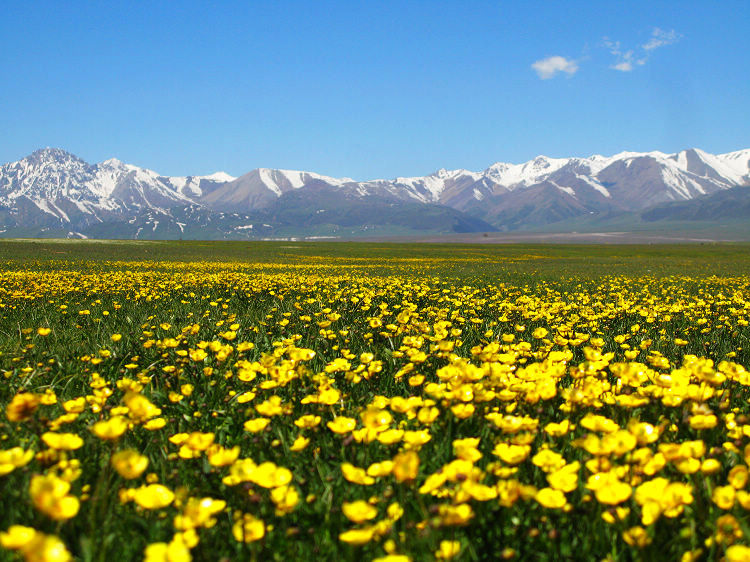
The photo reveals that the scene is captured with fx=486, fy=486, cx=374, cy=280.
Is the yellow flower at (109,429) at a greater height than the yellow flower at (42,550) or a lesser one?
greater

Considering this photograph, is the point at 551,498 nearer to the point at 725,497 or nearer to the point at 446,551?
the point at 446,551

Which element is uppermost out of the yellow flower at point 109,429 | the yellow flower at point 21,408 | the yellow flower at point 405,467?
the yellow flower at point 21,408

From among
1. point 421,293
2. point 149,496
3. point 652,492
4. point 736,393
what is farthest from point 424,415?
point 421,293

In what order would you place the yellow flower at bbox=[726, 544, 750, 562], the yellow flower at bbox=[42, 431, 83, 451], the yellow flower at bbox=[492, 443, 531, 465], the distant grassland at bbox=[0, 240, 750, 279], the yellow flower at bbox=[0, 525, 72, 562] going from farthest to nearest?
the distant grassland at bbox=[0, 240, 750, 279], the yellow flower at bbox=[492, 443, 531, 465], the yellow flower at bbox=[42, 431, 83, 451], the yellow flower at bbox=[726, 544, 750, 562], the yellow flower at bbox=[0, 525, 72, 562]

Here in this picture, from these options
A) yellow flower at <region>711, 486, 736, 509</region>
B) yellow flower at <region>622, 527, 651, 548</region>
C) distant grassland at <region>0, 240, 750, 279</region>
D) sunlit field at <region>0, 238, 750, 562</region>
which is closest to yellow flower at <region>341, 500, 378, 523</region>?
sunlit field at <region>0, 238, 750, 562</region>

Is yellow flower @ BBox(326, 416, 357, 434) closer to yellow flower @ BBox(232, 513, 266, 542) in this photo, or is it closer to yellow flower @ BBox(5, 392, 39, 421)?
yellow flower @ BBox(232, 513, 266, 542)

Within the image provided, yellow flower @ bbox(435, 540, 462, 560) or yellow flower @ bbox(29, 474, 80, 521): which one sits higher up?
yellow flower @ bbox(29, 474, 80, 521)

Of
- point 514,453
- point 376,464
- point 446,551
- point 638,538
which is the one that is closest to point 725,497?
point 638,538

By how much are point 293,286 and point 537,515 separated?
385 inches

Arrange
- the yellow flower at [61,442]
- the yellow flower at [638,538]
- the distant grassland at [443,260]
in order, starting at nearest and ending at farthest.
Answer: the yellow flower at [638,538]
the yellow flower at [61,442]
the distant grassland at [443,260]

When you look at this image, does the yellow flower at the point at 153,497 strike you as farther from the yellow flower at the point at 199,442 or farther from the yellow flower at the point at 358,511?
the yellow flower at the point at 358,511

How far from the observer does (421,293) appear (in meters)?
9.50

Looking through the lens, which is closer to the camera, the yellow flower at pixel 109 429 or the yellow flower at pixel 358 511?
the yellow flower at pixel 358 511

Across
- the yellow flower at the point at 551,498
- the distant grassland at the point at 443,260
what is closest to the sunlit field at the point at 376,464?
the yellow flower at the point at 551,498
